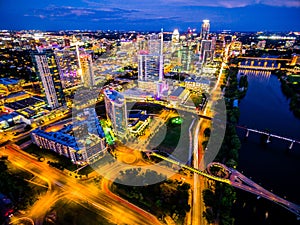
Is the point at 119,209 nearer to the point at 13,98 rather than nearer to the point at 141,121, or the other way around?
the point at 141,121

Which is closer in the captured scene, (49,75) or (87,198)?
(87,198)

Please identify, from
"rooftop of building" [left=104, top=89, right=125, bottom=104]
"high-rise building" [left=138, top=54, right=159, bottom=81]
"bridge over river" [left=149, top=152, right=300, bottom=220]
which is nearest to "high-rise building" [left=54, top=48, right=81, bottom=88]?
"high-rise building" [left=138, top=54, right=159, bottom=81]

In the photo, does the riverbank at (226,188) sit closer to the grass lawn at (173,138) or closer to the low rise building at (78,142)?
the grass lawn at (173,138)

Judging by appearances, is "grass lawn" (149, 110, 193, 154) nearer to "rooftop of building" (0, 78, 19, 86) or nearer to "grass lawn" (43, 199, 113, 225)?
"grass lawn" (43, 199, 113, 225)

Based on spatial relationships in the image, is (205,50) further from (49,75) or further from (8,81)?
(8,81)

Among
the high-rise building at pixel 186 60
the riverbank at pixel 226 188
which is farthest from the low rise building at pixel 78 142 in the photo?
the high-rise building at pixel 186 60

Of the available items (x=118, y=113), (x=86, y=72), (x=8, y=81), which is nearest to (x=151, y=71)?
Result: (x=86, y=72)
